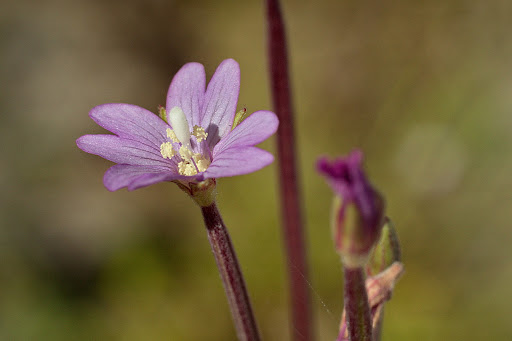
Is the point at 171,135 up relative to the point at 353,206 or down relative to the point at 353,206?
up

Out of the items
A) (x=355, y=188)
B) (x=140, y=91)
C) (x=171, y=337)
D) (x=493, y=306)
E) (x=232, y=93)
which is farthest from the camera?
(x=140, y=91)

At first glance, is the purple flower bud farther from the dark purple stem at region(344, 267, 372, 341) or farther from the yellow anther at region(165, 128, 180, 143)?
the yellow anther at region(165, 128, 180, 143)

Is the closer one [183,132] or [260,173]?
[183,132]

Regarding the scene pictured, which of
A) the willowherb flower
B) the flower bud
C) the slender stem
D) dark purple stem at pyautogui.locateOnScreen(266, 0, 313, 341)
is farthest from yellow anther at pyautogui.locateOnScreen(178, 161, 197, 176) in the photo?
the flower bud

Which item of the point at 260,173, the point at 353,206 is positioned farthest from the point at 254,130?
Answer: the point at 260,173

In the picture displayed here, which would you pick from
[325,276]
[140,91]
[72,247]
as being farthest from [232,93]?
[140,91]

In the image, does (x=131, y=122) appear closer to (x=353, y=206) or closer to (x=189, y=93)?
(x=189, y=93)

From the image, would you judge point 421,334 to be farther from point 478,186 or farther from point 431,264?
point 478,186
